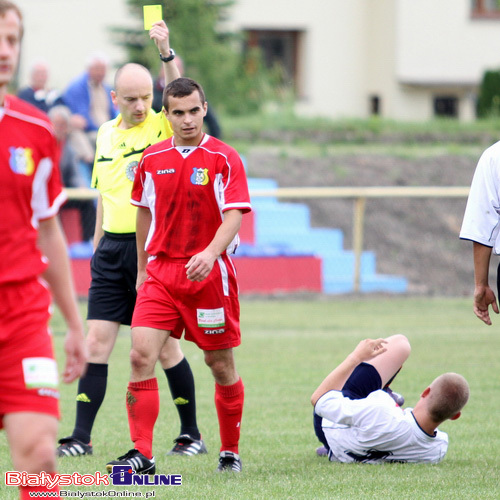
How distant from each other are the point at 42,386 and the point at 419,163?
19.2 metres

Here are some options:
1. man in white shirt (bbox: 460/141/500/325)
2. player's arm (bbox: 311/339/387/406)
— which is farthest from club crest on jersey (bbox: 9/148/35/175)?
player's arm (bbox: 311/339/387/406)

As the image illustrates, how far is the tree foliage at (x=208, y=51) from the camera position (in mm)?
24172

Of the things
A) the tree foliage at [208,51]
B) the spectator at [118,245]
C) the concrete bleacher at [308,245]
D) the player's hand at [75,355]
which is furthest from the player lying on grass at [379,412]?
the tree foliage at [208,51]

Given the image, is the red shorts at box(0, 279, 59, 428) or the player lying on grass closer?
the red shorts at box(0, 279, 59, 428)

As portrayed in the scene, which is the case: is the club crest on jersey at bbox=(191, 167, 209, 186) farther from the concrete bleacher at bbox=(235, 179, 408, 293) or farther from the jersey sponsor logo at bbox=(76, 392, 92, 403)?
the concrete bleacher at bbox=(235, 179, 408, 293)

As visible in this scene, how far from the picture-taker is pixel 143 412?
18.8 feet

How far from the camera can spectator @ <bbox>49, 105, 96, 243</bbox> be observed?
15.0 metres

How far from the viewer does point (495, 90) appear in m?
28.7

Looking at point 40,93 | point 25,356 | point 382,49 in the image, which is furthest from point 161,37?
point 382,49

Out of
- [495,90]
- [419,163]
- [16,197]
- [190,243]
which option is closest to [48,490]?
[16,197]

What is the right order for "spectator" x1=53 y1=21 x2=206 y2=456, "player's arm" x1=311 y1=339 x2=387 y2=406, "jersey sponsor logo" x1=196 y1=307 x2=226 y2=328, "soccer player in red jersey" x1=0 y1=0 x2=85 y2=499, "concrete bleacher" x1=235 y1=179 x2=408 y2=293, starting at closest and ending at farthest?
"soccer player in red jersey" x1=0 y1=0 x2=85 y2=499 < "jersey sponsor logo" x1=196 y1=307 x2=226 y2=328 < "player's arm" x1=311 y1=339 x2=387 y2=406 < "spectator" x1=53 y1=21 x2=206 y2=456 < "concrete bleacher" x1=235 y1=179 x2=408 y2=293

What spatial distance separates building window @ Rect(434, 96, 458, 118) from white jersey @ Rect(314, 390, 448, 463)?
96.2 feet

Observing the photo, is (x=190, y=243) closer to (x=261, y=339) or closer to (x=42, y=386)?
(x=42, y=386)

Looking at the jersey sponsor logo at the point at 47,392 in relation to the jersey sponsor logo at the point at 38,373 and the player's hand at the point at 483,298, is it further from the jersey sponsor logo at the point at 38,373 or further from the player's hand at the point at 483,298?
the player's hand at the point at 483,298
